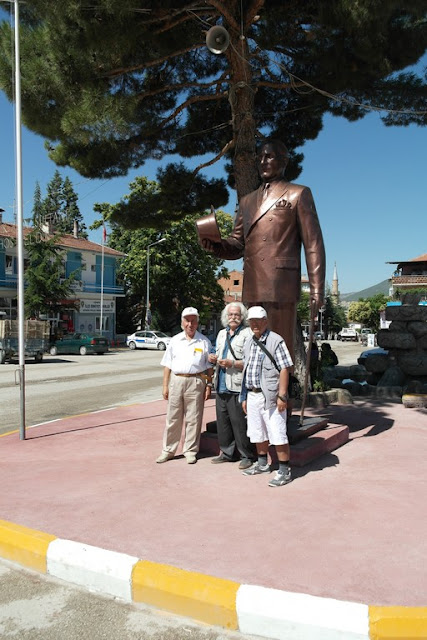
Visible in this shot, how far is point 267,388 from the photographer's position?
4461 mm

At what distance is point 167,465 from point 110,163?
753cm

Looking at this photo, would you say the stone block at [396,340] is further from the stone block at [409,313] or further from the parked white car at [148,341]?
the parked white car at [148,341]

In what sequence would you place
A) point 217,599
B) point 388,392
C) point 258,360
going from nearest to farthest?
1. point 217,599
2. point 258,360
3. point 388,392

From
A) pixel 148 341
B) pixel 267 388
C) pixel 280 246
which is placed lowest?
pixel 148 341

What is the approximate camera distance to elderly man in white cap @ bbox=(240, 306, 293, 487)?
4441 millimetres

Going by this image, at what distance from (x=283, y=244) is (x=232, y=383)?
1.47m

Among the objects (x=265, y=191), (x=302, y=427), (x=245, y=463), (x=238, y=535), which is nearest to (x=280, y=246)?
(x=265, y=191)

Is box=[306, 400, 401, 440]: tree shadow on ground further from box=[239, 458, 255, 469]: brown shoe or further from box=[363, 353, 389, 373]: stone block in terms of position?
box=[363, 353, 389, 373]: stone block

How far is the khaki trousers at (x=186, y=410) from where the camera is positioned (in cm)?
522

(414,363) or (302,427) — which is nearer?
(302,427)

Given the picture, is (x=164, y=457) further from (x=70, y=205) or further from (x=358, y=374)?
(x=70, y=205)

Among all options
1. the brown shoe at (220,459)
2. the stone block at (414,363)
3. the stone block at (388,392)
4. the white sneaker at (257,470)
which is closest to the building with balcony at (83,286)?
the stone block at (414,363)

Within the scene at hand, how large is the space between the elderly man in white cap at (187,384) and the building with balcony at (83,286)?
2754 centimetres

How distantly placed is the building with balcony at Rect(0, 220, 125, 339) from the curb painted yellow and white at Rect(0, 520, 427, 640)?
96.5 feet
